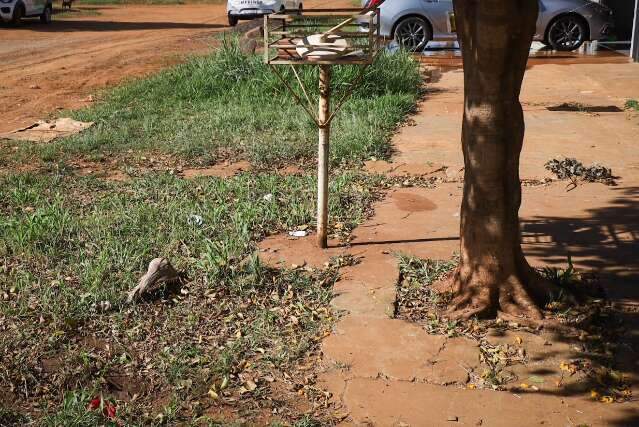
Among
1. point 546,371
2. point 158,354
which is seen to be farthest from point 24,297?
point 546,371

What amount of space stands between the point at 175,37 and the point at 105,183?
14.3 meters

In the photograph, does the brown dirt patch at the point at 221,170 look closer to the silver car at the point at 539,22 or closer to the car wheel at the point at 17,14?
the silver car at the point at 539,22

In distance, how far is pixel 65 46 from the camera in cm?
1856

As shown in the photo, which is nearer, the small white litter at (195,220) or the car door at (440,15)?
the small white litter at (195,220)

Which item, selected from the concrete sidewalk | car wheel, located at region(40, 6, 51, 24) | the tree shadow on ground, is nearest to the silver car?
the concrete sidewalk

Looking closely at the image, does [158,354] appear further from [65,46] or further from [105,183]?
[65,46]

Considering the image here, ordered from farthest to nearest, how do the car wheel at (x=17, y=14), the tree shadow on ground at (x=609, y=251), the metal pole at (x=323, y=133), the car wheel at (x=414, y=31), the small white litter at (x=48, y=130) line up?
the car wheel at (x=17, y=14) < the car wheel at (x=414, y=31) < the small white litter at (x=48, y=130) < the metal pole at (x=323, y=133) < the tree shadow on ground at (x=609, y=251)

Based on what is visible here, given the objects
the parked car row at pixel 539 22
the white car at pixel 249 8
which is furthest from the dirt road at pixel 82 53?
the parked car row at pixel 539 22

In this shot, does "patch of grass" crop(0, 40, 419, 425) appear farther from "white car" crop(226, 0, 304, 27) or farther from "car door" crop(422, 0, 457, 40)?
"white car" crop(226, 0, 304, 27)

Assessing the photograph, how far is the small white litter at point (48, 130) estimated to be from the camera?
9.53 metres

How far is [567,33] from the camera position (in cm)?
1683

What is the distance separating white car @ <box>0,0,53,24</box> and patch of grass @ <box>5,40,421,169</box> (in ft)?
38.6

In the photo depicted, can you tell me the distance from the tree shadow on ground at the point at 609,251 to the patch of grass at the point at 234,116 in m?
2.40

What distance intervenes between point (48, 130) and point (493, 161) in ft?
22.7
